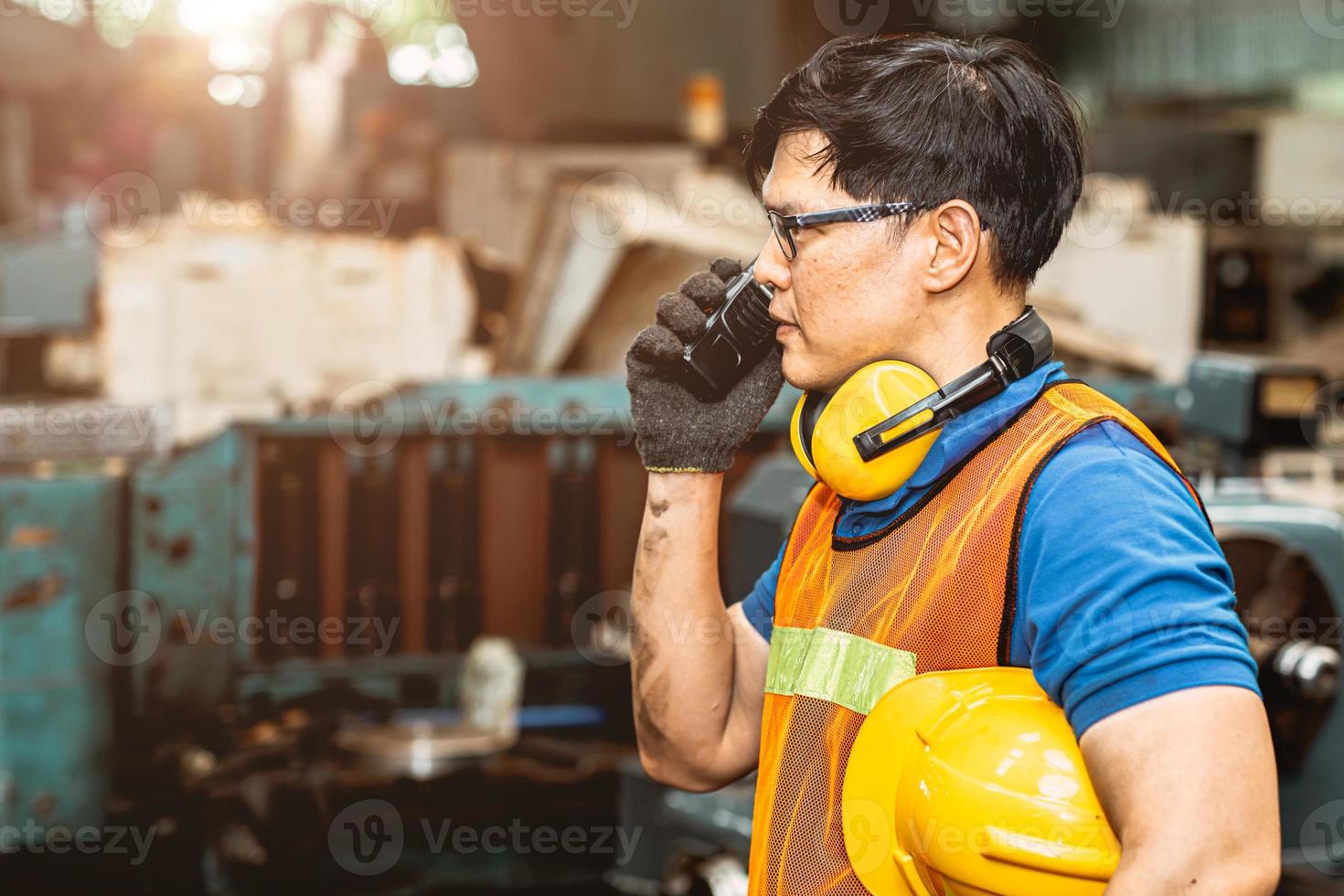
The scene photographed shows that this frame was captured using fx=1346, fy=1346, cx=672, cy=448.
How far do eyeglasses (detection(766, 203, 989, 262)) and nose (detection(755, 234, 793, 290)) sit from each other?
3 cm

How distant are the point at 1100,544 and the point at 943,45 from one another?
595mm

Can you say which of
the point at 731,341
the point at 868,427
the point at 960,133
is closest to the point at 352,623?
the point at 731,341

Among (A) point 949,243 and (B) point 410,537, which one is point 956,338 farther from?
(B) point 410,537

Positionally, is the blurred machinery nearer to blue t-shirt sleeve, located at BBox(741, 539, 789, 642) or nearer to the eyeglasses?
blue t-shirt sleeve, located at BBox(741, 539, 789, 642)

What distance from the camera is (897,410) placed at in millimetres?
1413

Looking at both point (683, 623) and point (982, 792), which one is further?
point (683, 623)

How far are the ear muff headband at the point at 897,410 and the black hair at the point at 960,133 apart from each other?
0.10 meters

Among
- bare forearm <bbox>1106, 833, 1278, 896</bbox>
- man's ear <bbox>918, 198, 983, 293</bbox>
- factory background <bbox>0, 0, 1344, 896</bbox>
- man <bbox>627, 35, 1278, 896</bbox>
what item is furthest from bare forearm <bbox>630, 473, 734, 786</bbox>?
factory background <bbox>0, 0, 1344, 896</bbox>

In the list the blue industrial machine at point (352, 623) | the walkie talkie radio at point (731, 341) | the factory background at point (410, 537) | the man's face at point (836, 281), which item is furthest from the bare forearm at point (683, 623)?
the blue industrial machine at point (352, 623)

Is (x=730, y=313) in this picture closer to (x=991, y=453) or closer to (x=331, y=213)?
(x=991, y=453)

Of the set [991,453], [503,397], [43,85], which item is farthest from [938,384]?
[43,85]

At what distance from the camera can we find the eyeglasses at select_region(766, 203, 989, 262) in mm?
1419

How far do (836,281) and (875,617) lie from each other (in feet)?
1.20

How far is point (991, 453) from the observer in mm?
1362
